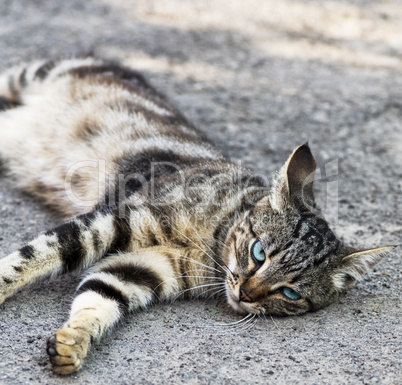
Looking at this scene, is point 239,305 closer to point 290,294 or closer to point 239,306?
point 239,306

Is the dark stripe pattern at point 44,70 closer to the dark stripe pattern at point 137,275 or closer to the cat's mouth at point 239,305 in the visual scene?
the dark stripe pattern at point 137,275

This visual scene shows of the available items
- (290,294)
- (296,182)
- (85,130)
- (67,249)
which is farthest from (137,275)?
(85,130)

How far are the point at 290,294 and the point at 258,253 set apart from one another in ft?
0.89

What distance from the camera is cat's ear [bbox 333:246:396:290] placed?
2797 mm

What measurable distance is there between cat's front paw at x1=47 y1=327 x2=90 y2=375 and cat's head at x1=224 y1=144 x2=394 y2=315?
877mm

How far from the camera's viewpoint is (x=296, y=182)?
2.95 metres

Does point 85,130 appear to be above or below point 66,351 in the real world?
above

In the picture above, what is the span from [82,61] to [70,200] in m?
1.67

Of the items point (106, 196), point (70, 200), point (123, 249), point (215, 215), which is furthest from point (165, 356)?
point (70, 200)

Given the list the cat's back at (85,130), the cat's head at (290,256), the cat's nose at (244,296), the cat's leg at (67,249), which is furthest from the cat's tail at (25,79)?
the cat's nose at (244,296)

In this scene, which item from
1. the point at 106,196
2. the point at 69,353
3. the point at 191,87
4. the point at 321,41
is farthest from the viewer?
the point at 321,41

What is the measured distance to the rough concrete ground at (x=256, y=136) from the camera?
2.43 m

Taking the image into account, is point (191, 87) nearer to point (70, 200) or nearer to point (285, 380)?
point (70, 200)

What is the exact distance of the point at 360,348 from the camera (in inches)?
102
